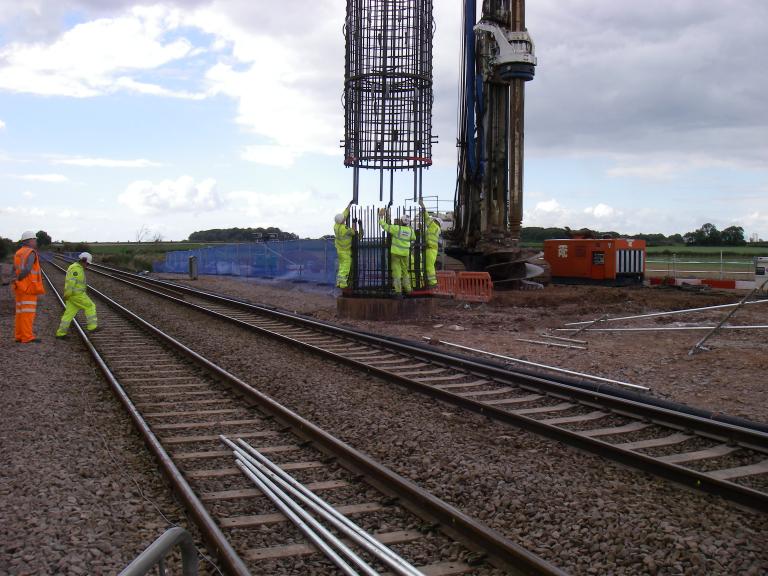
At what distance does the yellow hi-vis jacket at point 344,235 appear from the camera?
16.7m

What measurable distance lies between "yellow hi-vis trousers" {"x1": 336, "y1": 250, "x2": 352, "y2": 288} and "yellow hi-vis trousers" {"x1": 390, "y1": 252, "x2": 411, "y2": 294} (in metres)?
1.24

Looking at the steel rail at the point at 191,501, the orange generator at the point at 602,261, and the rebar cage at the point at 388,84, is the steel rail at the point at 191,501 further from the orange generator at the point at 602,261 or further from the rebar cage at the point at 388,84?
the orange generator at the point at 602,261

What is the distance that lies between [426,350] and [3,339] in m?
8.17

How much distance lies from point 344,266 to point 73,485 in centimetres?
1197

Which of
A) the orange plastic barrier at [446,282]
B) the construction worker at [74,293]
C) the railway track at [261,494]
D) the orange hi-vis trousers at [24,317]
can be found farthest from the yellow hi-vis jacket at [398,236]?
the railway track at [261,494]

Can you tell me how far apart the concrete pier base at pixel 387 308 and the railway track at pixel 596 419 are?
14.5ft

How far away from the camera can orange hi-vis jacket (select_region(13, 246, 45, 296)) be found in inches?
496

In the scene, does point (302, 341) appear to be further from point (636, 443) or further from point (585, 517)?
point (585, 517)

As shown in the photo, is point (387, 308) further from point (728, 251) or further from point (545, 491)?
point (728, 251)

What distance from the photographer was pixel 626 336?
44.0 ft

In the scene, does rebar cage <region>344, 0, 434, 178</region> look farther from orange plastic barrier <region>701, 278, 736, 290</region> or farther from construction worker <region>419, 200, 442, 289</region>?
orange plastic barrier <region>701, 278, 736, 290</region>

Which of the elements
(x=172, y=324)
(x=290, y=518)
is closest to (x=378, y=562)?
(x=290, y=518)

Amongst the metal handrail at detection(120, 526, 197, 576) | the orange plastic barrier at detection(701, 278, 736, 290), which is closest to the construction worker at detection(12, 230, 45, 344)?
the metal handrail at detection(120, 526, 197, 576)

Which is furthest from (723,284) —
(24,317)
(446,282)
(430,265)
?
(24,317)
